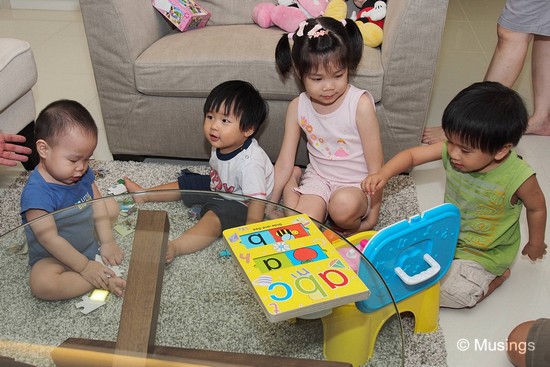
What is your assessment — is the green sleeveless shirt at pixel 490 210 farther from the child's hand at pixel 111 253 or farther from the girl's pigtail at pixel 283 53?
the child's hand at pixel 111 253

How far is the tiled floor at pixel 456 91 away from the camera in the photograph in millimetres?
1660

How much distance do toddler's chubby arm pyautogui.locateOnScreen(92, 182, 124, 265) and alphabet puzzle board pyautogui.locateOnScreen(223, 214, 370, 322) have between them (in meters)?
0.25

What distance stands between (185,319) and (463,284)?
29.7 inches

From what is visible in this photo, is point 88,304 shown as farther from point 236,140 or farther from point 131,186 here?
point 131,186

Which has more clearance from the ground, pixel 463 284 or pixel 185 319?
pixel 185 319

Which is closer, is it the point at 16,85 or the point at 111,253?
the point at 111,253

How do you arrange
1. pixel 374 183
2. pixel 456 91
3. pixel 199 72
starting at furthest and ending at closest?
pixel 456 91, pixel 199 72, pixel 374 183

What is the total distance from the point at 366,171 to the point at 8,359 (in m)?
1.16

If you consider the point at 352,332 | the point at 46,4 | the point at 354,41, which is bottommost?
the point at 46,4

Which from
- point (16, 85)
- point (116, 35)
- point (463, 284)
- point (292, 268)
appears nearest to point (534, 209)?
point (463, 284)

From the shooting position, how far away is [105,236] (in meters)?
1.44

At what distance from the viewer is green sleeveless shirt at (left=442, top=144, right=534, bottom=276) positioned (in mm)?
1597

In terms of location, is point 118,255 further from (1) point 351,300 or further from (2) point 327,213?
(2) point 327,213

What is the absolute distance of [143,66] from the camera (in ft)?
7.03
